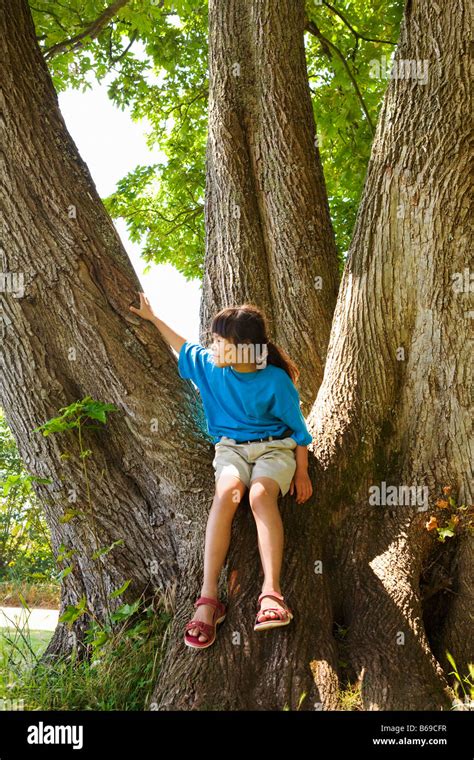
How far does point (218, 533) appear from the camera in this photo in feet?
12.3

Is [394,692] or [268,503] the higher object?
[268,503]

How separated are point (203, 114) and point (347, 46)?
316 cm

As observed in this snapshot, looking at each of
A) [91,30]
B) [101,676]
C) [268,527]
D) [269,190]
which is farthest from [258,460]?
[91,30]

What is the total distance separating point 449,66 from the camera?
4375 mm

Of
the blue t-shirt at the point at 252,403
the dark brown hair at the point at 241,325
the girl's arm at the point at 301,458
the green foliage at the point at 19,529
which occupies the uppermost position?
the dark brown hair at the point at 241,325

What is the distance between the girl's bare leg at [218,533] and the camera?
3.69 m

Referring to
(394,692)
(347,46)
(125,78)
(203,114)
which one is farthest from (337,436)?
(203,114)

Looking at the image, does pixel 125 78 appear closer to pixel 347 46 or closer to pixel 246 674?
pixel 347 46

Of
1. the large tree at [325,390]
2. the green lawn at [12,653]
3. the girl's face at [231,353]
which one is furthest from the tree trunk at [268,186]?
the green lawn at [12,653]

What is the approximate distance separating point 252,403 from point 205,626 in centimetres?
122

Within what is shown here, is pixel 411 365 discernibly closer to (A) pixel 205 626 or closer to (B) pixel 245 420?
(B) pixel 245 420

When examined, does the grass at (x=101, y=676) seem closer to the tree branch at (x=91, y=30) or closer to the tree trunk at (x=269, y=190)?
the tree trunk at (x=269, y=190)

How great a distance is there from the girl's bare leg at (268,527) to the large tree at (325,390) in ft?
0.71
